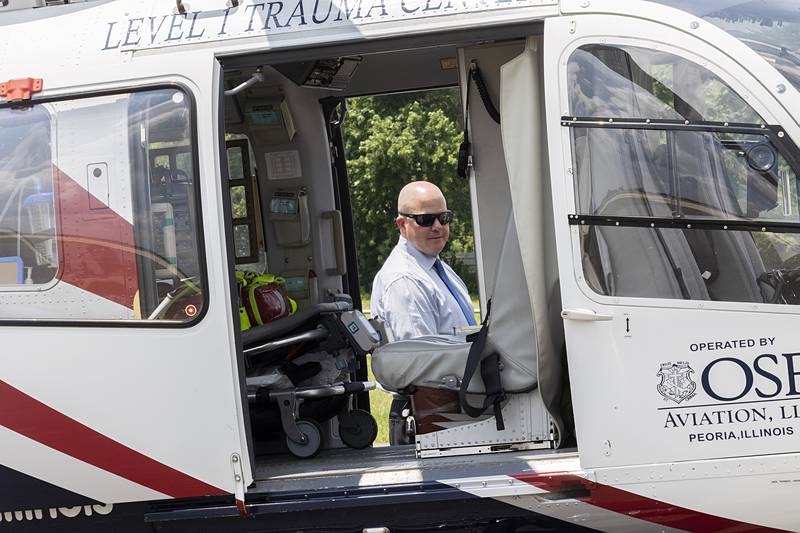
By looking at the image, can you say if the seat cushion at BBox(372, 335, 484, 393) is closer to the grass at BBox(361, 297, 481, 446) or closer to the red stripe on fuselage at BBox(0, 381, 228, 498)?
the red stripe on fuselage at BBox(0, 381, 228, 498)

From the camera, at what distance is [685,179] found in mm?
3775

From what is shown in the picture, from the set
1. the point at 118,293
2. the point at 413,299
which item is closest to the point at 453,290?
the point at 413,299

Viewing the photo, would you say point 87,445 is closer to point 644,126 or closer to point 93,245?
point 93,245

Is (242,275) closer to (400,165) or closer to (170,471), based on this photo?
(170,471)

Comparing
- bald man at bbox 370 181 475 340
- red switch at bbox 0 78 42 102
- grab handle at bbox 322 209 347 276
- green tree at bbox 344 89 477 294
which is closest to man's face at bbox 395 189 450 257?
bald man at bbox 370 181 475 340

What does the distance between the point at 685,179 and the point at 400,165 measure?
21.5 m

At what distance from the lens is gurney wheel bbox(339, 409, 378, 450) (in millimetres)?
4871

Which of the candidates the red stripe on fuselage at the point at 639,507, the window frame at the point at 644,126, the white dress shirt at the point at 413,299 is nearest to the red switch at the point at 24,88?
the white dress shirt at the point at 413,299

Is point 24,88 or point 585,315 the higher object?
point 24,88

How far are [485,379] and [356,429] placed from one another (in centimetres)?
99

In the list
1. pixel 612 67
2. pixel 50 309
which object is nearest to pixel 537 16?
pixel 612 67

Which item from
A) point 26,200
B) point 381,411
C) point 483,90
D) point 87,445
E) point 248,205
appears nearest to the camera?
point 87,445

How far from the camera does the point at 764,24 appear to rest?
3.83 metres

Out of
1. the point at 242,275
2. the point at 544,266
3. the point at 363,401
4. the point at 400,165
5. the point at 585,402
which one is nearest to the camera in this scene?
the point at 585,402
